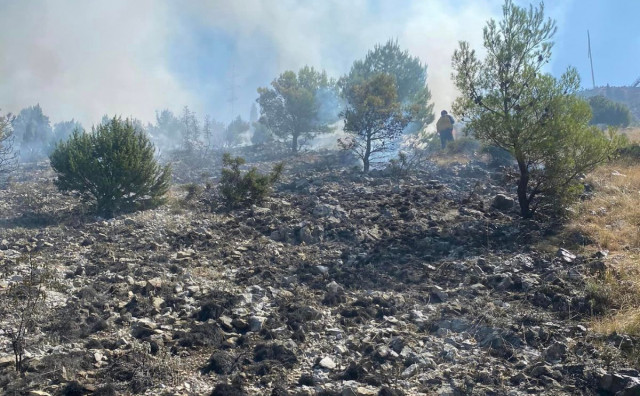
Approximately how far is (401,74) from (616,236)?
25631mm

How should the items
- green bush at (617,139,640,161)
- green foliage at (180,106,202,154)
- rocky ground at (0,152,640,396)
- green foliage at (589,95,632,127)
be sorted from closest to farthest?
rocky ground at (0,152,640,396)
green bush at (617,139,640,161)
green foliage at (589,95,632,127)
green foliage at (180,106,202,154)

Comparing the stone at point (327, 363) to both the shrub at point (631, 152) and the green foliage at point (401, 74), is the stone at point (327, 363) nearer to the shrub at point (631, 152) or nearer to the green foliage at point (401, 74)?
the shrub at point (631, 152)

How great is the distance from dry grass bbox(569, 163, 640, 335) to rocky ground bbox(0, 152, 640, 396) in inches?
10.4

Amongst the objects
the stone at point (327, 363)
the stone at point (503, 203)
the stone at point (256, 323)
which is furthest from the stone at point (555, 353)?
the stone at point (503, 203)

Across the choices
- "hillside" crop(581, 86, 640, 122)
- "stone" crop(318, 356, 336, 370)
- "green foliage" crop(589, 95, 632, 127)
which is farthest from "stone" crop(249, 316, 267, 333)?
"hillside" crop(581, 86, 640, 122)

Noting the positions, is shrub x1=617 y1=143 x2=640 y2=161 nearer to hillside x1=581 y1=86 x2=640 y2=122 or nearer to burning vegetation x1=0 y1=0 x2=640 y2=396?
burning vegetation x1=0 y1=0 x2=640 y2=396

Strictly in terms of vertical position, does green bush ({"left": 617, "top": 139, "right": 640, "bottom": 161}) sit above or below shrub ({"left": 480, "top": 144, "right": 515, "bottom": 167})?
below

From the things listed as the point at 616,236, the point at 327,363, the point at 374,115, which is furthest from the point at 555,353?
the point at 374,115

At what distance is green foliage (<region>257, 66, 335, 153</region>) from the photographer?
1242 inches

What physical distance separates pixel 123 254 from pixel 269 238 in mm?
3204

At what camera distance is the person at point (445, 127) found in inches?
1040

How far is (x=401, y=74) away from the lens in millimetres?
32312

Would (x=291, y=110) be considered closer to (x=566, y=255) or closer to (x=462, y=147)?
(x=462, y=147)

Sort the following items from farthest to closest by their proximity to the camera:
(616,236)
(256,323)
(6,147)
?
(6,147), (616,236), (256,323)
